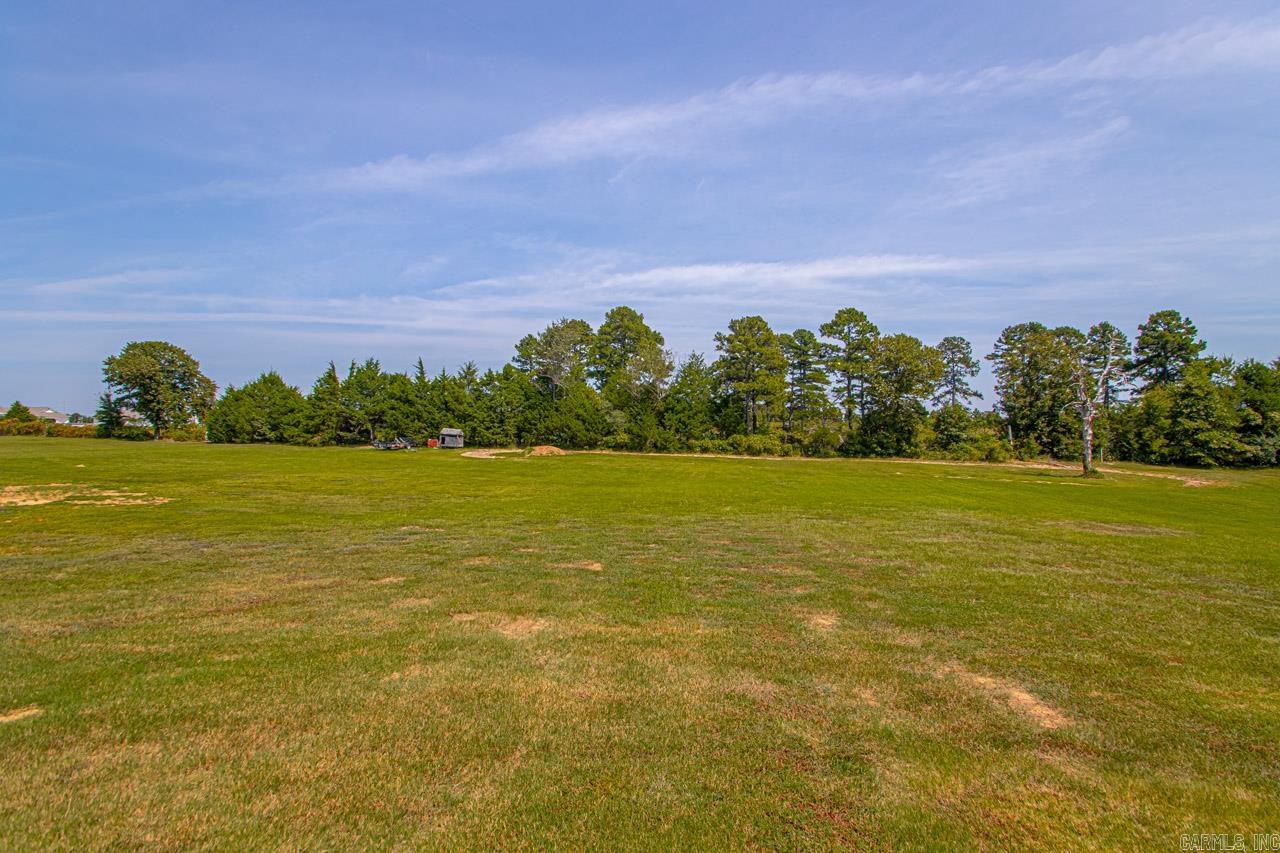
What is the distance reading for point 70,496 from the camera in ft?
60.5

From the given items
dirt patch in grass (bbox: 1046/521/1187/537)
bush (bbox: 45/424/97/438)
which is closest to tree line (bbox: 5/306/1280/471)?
bush (bbox: 45/424/97/438)

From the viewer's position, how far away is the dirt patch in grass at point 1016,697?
4637 mm

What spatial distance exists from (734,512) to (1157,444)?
52.7 meters

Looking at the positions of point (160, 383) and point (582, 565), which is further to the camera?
point (160, 383)

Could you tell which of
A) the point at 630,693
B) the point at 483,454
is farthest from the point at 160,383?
the point at 630,693

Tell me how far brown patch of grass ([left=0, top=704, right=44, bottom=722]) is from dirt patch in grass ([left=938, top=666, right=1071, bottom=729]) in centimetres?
781

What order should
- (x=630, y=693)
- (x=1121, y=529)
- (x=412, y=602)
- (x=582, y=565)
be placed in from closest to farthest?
(x=630, y=693) → (x=412, y=602) → (x=582, y=565) → (x=1121, y=529)

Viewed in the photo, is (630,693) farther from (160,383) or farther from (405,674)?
(160,383)

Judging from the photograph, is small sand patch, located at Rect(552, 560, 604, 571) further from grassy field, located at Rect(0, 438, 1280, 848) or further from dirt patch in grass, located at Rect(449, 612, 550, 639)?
dirt patch in grass, located at Rect(449, 612, 550, 639)

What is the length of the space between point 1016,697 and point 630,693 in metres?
3.48

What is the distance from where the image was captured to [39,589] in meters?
8.09

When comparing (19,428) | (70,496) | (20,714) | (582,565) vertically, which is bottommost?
(582,565)

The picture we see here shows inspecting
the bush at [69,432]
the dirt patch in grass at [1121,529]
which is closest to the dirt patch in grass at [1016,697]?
the dirt patch in grass at [1121,529]

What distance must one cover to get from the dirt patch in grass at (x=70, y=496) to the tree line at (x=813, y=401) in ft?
138
